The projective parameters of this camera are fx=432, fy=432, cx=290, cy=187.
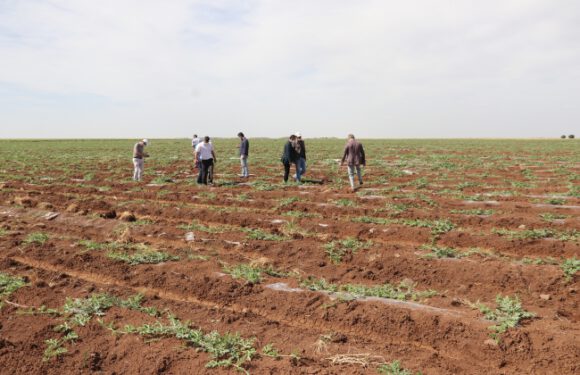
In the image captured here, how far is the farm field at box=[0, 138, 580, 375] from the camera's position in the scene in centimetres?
419

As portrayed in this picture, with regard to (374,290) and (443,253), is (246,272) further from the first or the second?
(443,253)

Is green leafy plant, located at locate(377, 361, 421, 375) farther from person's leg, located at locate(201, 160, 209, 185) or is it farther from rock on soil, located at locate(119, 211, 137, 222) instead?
person's leg, located at locate(201, 160, 209, 185)

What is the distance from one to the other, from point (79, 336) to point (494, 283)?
206 inches

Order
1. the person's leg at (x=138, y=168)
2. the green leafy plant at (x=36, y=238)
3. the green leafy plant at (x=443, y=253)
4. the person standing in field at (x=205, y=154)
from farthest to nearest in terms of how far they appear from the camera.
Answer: the person's leg at (x=138, y=168), the person standing in field at (x=205, y=154), the green leafy plant at (x=36, y=238), the green leafy plant at (x=443, y=253)

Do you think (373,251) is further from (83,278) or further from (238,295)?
(83,278)

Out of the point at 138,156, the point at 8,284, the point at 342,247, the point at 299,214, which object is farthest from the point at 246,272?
the point at 138,156

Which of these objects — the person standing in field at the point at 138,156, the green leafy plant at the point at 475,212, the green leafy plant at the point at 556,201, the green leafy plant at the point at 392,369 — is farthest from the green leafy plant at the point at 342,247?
the person standing in field at the point at 138,156

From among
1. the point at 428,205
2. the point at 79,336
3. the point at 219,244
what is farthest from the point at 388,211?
the point at 79,336

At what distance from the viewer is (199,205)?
39.8ft

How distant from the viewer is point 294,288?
5.77 m

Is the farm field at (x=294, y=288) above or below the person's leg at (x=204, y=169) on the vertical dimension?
below

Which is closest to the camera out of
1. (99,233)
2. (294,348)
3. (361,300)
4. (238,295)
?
(294,348)

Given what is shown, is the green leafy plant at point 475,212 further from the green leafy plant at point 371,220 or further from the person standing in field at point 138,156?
the person standing in field at point 138,156

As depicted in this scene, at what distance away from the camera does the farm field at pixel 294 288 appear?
13.8ft
